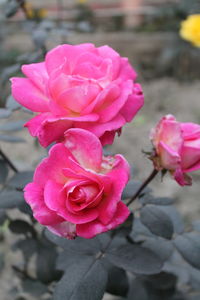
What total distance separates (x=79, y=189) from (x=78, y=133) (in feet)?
0.25

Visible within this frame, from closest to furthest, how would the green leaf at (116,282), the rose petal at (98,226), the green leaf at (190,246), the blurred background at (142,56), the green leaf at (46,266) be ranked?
the rose petal at (98,226), the green leaf at (190,246), the green leaf at (116,282), the green leaf at (46,266), the blurred background at (142,56)

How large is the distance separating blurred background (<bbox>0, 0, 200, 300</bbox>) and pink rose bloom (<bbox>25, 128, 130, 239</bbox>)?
51.3 inches

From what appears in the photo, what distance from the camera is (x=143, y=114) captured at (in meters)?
2.88

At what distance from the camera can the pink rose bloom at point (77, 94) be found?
23.9 inches

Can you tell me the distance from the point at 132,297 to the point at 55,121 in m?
0.65

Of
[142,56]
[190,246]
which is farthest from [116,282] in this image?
[142,56]

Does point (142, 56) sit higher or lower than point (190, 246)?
lower

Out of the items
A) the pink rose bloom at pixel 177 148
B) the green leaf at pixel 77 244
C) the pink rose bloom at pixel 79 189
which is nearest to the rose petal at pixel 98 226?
the pink rose bloom at pixel 79 189

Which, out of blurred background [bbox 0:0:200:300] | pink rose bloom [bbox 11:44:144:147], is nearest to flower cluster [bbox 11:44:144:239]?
pink rose bloom [bbox 11:44:144:147]

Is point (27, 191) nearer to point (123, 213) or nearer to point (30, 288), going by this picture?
point (123, 213)

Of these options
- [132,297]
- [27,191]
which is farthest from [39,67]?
[132,297]

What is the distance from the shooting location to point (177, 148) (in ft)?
2.02

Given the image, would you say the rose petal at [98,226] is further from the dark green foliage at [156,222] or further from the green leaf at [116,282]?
the green leaf at [116,282]

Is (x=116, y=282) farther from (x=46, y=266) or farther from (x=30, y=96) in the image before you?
(x=30, y=96)
